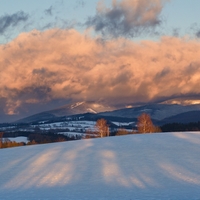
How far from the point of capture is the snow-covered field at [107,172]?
3012cm

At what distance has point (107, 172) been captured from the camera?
1540 inches

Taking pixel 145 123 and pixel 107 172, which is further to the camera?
pixel 145 123

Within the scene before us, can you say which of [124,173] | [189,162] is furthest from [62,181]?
[189,162]

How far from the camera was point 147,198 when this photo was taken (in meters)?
27.3

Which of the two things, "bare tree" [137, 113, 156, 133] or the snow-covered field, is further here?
"bare tree" [137, 113, 156, 133]

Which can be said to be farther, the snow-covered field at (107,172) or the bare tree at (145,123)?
the bare tree at (145,123)

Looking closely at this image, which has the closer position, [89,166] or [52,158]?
[89,166]

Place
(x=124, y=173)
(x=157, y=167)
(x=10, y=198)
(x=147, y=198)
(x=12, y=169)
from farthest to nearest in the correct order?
(x=12, y=169), (x=157, y=167), (x=124, y=173), (x=10, y=198), (x=147, y=198)

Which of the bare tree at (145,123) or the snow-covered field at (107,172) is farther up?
the bare tree at (145,123)

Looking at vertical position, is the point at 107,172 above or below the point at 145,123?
below

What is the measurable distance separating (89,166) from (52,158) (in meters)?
7.99

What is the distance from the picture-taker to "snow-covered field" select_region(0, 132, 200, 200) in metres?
30.1

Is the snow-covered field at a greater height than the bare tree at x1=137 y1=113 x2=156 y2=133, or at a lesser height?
lesser

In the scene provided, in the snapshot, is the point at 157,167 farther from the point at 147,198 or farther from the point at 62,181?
the point at 147,198
